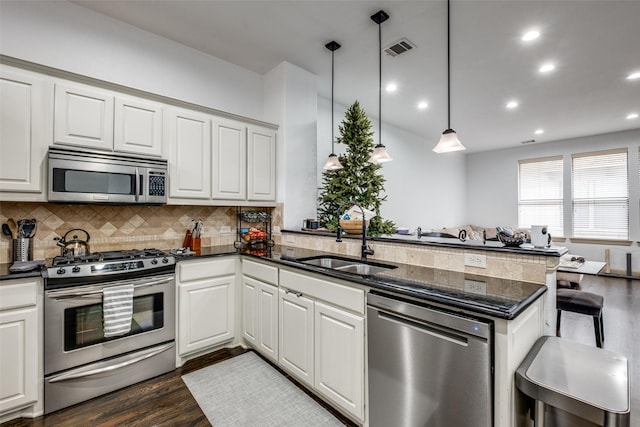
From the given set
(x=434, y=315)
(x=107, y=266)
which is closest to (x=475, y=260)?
(x=434, y=315)

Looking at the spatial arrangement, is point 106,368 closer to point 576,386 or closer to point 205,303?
point 205,303

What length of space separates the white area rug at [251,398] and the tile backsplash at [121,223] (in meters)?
1.34

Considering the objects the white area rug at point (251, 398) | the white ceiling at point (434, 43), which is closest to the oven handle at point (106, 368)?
the white area rug at point (251, 398)

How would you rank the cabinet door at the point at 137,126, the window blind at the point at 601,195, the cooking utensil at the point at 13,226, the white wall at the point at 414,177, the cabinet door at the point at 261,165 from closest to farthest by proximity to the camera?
the cooking utensil at the point at 13,226, the cabinet door at the point at 137,126, the cabinet door at the point at 261,165, the white wall at the point at 414,177, the window blind at the point at 601,195

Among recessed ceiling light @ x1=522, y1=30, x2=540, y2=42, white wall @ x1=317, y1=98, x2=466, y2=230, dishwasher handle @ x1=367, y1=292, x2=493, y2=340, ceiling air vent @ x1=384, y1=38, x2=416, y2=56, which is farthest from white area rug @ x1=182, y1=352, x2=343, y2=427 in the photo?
recessed ceiling light @ x1=522, y1=30, x2=540, y2=42

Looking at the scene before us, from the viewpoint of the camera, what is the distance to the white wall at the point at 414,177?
470cm

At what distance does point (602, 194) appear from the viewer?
6656mm

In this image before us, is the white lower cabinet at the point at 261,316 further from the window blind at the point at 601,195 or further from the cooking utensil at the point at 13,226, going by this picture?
the window blind at the point at 601,195

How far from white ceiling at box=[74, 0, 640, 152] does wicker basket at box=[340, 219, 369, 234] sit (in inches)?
72.6

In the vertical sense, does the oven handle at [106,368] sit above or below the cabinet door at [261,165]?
below

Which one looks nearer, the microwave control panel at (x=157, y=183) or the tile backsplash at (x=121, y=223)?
the tile backsplash at (x=121, y=223)

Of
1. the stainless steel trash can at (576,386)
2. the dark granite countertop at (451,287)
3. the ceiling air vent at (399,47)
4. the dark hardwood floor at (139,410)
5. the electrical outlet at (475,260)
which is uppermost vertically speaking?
the ceiling air vent at (399,47)

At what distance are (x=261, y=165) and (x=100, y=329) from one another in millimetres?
2076

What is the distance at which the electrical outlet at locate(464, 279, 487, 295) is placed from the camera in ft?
4.87
